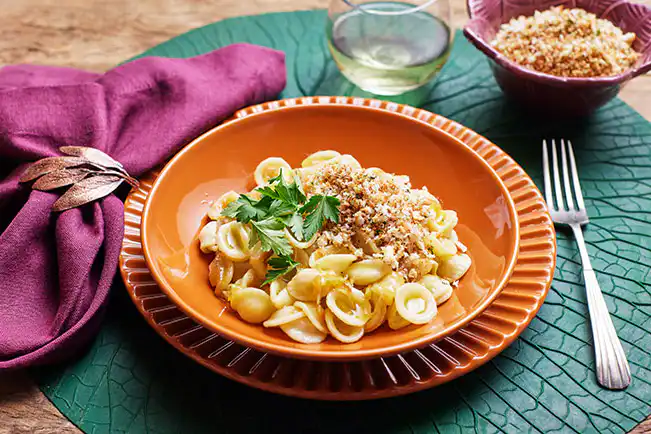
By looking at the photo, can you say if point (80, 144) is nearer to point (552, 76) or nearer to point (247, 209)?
point (247, 209)

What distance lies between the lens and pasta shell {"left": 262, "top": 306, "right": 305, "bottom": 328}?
57.4 inches

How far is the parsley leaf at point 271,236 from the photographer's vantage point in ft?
5.06

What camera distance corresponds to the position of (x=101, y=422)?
147 cm

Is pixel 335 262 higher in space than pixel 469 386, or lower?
higher

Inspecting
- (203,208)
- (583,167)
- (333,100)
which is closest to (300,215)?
(203,208)

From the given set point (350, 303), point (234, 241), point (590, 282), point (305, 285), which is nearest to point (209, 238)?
point (234, 241)

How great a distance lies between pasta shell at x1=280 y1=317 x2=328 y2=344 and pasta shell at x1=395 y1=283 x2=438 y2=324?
18cm

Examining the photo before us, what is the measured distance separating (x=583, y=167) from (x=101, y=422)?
1633mm

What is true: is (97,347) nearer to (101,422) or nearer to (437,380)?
(101,422)

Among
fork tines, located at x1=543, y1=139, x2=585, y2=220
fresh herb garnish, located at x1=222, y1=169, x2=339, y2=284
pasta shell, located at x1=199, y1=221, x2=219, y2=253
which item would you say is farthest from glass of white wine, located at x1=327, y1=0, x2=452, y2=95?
pasta shell, located at x1=199, y1=221, x2=219, y2=253

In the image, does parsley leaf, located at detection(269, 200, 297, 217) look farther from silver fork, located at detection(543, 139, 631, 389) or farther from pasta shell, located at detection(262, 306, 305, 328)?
silver fork, located at detection(543, 139, 631, 389)

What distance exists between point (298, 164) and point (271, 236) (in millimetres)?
493

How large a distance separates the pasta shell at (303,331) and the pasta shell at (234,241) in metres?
0.22

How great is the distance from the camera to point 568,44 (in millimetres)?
2219
